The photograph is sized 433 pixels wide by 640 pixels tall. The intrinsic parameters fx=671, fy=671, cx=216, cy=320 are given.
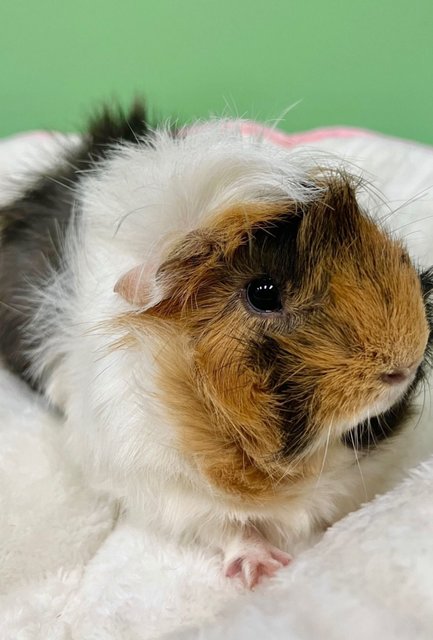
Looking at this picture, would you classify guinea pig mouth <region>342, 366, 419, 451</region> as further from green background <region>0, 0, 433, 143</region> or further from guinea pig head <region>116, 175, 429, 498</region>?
green background <region>0, 0, 433, 143</region>

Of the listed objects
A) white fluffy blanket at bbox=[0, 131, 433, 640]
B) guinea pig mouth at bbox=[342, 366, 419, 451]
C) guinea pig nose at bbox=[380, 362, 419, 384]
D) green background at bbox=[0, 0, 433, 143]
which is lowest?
white fluffy blanket at bbox=[0, 131, 433, 640]

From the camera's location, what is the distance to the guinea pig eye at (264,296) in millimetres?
858

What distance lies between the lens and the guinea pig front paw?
1.04 m

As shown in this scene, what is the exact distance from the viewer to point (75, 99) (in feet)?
7.20

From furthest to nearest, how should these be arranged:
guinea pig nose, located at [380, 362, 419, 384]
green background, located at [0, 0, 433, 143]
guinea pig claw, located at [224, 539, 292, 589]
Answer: green background, located at [0, 0, 433, 143] < guinea pig claw, located at [224, 539, 292, 589] < guinea pig nose, located at [380, 362, 419, 384]

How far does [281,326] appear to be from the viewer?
846 millimetres

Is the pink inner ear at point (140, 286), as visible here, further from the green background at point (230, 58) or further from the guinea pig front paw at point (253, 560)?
the green background at point (230, 58)

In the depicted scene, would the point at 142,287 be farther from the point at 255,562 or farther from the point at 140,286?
the point at 255,562

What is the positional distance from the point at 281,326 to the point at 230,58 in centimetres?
143

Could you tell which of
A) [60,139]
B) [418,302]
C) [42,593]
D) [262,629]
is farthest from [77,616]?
[60,139]

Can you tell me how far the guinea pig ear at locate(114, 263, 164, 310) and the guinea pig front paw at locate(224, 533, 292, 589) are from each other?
43 cm

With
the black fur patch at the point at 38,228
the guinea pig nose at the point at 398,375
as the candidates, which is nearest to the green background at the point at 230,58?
the black fur patch at the point at 38,228

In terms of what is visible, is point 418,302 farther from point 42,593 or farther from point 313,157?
point 42,593

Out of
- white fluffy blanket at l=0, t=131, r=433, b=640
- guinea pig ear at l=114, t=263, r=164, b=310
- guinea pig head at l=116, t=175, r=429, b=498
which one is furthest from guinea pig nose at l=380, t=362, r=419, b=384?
guinea pig ear at l=114, t=263, r=164, b=310
